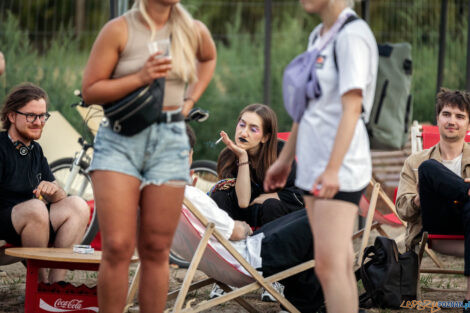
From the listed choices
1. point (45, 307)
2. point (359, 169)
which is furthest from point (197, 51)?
point (45, 307)

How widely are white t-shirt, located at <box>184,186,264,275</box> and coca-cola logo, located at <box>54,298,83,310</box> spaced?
723mm

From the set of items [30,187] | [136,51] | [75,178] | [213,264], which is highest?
[136,51]

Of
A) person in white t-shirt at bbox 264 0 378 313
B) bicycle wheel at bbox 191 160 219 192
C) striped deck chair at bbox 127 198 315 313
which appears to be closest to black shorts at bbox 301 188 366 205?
person in white t-shirt at bbox 264 0 378 313

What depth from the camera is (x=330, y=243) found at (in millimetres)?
2527

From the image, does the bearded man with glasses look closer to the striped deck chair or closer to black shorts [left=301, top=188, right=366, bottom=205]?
the striped deck chair

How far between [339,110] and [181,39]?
0.63 meters

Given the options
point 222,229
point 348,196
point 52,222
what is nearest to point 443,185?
point 222,229

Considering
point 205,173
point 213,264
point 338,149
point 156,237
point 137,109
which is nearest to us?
point 338,149

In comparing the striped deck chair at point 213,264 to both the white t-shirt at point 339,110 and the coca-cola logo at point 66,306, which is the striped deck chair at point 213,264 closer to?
the coca-cola logo at point 66,306

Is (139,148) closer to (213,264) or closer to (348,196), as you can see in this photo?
(348,196)

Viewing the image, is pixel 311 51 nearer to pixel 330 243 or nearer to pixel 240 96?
pixel 330 243

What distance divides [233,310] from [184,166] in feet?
5.26

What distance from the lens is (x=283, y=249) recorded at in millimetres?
3697

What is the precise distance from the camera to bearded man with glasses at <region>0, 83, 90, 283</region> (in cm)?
400
